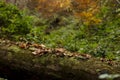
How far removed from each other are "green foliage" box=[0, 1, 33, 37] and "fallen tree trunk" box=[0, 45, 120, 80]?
3.74m

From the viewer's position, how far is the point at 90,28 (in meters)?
12.8

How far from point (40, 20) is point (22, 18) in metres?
9.65

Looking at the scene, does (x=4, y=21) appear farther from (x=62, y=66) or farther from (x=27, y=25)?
(x=62, y=66)

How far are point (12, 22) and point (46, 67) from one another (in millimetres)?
4675

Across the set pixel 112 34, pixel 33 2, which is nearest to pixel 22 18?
pixel 112 34

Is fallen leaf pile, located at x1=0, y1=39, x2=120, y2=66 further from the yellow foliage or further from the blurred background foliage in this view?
the yellow foliage

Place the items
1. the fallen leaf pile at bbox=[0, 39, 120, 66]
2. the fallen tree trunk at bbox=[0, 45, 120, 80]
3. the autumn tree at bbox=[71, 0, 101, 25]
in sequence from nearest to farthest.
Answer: the fallen tree trunk at bbox=[0, 45, 120, 80] → the fallen leaf pile at bbox=[0, 39, 120, 66] → the autumn tree at bbox=[71, 0, 101, 25]

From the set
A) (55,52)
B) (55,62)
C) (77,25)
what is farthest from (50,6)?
(55,62)

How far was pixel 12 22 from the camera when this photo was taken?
950 centimetres

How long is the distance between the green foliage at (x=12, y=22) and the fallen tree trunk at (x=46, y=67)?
3743 millimetres

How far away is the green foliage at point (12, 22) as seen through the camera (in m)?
9.38

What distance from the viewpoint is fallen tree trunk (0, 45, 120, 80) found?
496 cm

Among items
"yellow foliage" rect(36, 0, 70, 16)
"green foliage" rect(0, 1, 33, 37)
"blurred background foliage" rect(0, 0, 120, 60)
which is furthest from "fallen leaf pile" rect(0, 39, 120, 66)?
"yellow foliage" rect(36, 0, 70, 16)

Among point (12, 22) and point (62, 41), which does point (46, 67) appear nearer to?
point (12, 22)
